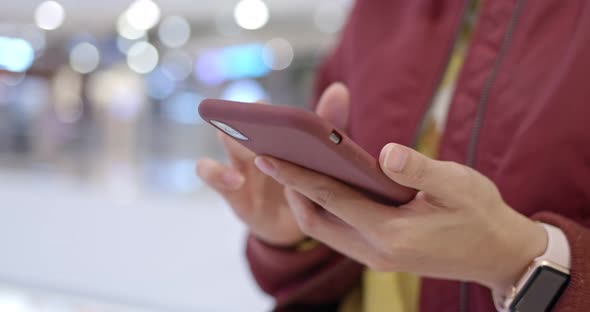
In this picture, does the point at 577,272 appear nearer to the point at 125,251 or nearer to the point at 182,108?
the point at 125,251

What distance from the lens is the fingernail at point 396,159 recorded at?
33 cm

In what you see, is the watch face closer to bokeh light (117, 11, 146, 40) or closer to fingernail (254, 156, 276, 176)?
fingernail (254, 156, 276, 176)

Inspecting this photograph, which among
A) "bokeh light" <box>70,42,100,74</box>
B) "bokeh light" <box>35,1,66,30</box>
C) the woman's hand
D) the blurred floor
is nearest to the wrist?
the woman's hand

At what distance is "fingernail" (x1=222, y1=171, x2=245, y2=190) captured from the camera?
53 cm

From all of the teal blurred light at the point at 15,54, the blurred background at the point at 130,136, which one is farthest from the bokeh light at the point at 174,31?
the teal blurred light at the point at 15,54

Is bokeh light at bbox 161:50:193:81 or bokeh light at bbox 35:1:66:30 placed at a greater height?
bokeh light at bbox 35:1:66:30

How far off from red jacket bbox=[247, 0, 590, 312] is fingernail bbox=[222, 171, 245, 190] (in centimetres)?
12

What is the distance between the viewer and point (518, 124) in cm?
51

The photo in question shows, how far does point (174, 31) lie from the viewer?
2195 millimetres

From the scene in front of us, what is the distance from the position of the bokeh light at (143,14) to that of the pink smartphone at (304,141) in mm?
1821

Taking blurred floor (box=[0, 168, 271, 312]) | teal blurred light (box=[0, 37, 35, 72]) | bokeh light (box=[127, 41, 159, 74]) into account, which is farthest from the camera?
bokeh light (box=[127, 41, 159, 74])

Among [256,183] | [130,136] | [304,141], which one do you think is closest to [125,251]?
[130,136]

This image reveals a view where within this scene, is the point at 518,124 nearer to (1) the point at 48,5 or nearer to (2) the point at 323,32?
(2) the point at 323,32

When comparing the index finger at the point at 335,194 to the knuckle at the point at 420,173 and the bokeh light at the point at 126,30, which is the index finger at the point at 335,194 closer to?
the knuckle at the point at 420,173
